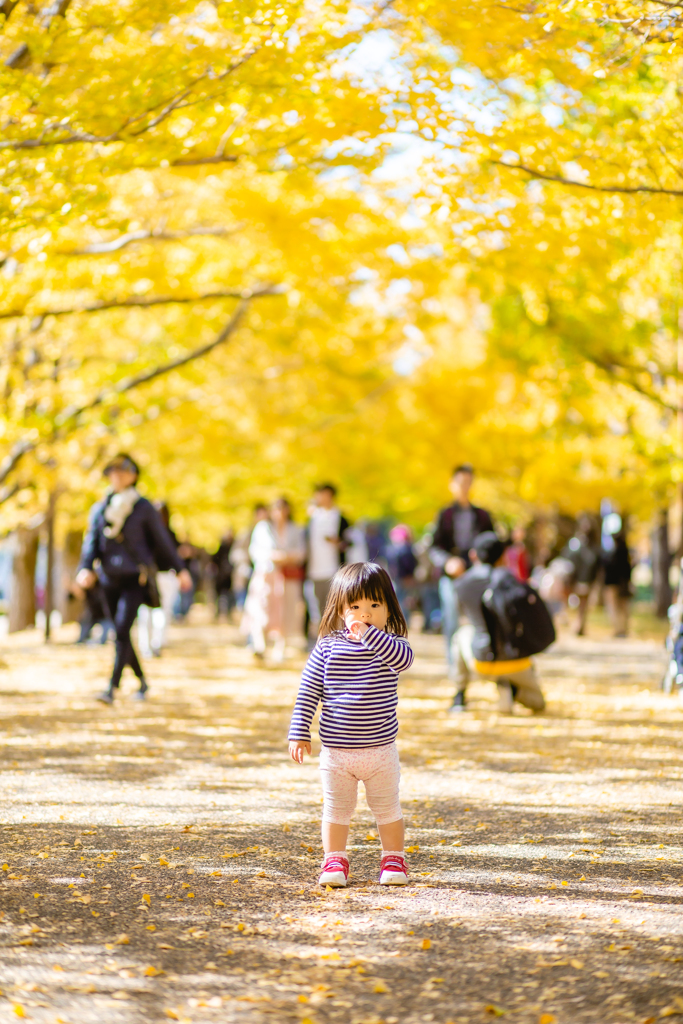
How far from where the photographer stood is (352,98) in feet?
23.9

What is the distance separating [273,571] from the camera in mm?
13891

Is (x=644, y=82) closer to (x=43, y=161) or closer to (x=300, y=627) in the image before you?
(x=43, y=161)

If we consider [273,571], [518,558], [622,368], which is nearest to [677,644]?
[273,571]

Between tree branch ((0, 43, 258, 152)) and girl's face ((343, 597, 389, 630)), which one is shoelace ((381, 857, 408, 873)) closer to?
girl's face ((343, 597, 389, 630))

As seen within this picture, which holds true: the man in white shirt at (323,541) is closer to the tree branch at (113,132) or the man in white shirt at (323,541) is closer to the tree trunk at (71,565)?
the tree branch at (113,132)

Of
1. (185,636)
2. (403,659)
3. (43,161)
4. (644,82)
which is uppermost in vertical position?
(644,82)

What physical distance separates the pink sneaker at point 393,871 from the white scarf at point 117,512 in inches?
218

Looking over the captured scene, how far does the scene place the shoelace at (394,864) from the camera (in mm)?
4441

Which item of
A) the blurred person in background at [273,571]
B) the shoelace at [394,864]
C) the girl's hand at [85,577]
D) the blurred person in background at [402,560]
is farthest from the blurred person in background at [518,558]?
the shoelace at [394,864]

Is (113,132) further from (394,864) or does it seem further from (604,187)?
(394,864)

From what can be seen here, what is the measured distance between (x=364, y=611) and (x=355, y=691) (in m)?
0.31

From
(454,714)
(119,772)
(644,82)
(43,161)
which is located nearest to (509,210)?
(644,82)

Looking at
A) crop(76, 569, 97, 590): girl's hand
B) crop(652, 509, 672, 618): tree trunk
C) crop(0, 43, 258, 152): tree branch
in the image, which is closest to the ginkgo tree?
crop(0, 43, 258, 152): tree branch

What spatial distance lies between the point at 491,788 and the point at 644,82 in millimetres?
5431
